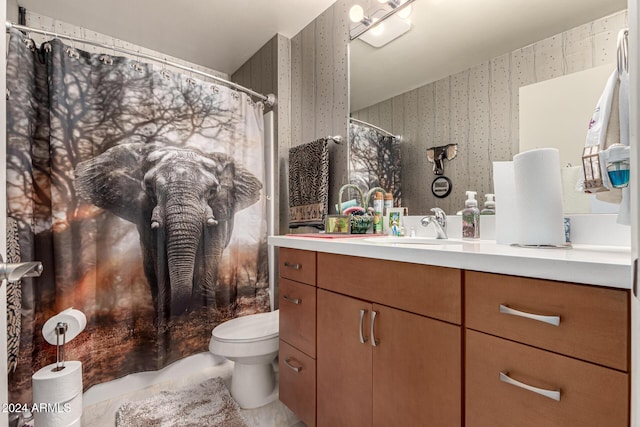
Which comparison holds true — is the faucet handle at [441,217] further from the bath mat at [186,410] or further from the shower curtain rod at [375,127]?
the bath mat at [186,410]

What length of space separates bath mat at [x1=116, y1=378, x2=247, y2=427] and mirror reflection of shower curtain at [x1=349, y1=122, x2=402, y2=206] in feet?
4.66

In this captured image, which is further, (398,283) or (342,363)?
(342,363)

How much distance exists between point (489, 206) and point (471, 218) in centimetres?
9

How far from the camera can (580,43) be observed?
107 cm

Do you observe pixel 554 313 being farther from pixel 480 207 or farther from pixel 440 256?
pixel 480 207

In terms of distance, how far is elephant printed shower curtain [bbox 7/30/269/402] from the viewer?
59.2 inches

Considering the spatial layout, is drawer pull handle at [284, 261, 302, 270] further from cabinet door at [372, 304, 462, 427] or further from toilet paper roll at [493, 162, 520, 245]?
toilet paper roll at [493, 162, 520, 245]

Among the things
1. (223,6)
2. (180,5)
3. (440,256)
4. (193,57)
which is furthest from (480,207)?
(193,57)

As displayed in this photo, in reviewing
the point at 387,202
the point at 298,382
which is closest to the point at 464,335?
the point at 298,382

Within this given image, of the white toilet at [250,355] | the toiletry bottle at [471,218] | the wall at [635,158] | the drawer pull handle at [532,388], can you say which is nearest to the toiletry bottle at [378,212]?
the toiletry bottle at [471,218]

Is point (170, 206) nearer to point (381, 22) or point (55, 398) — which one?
point (55, 398)

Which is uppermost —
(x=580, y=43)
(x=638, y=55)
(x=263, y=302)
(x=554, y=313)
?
(x=580, y=43)

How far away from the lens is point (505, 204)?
3.36 ft

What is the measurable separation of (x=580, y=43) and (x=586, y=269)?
0.96 meters
